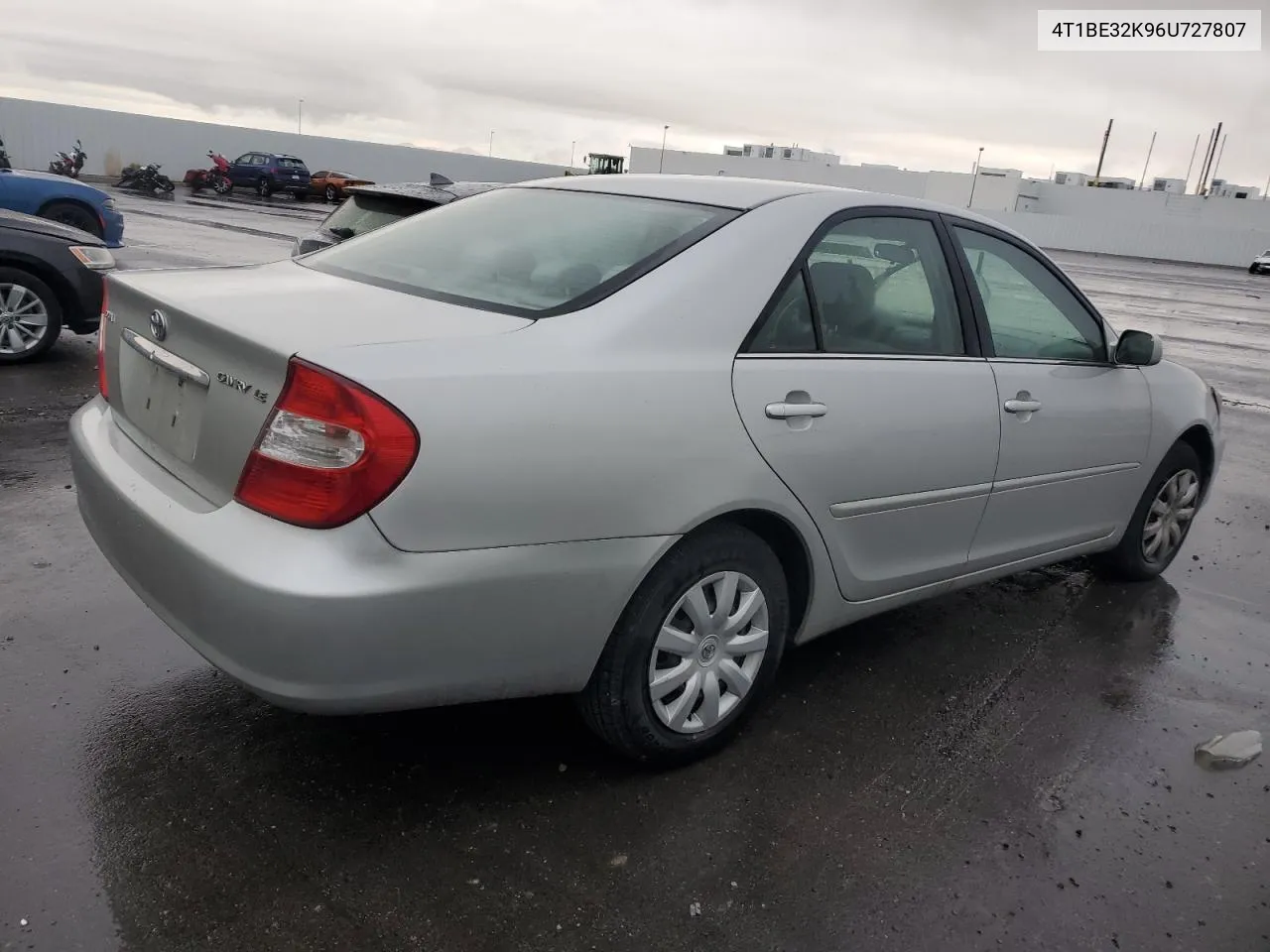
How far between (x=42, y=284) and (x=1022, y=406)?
6651 millimetres

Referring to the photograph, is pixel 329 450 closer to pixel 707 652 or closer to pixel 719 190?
pixel 707 652

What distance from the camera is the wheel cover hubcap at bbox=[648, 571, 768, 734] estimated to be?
280 cm

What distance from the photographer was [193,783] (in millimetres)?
2736

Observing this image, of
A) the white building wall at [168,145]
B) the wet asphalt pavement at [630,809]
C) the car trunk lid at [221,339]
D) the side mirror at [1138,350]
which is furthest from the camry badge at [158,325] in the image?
the white building wall at [168,145]

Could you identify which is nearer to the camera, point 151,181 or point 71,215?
point 71,215

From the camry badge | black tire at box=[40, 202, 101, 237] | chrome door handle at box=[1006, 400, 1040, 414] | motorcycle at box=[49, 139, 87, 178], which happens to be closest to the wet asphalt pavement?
chrome door handle at box=[1006, 400, 1040, 414]

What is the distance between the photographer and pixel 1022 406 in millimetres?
3686

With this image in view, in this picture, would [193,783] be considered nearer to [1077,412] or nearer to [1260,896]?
[1260,896]

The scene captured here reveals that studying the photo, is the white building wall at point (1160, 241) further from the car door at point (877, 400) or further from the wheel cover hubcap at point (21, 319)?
the car door at point (877, 400)

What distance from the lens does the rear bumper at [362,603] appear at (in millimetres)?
2215

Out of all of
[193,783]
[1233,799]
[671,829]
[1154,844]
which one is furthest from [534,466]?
[1233,799]

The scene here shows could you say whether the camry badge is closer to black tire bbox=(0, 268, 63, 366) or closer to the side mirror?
the side mirror

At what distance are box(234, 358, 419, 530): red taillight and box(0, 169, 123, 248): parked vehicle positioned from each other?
35.1 feet

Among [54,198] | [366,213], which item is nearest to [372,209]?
[366,213]
